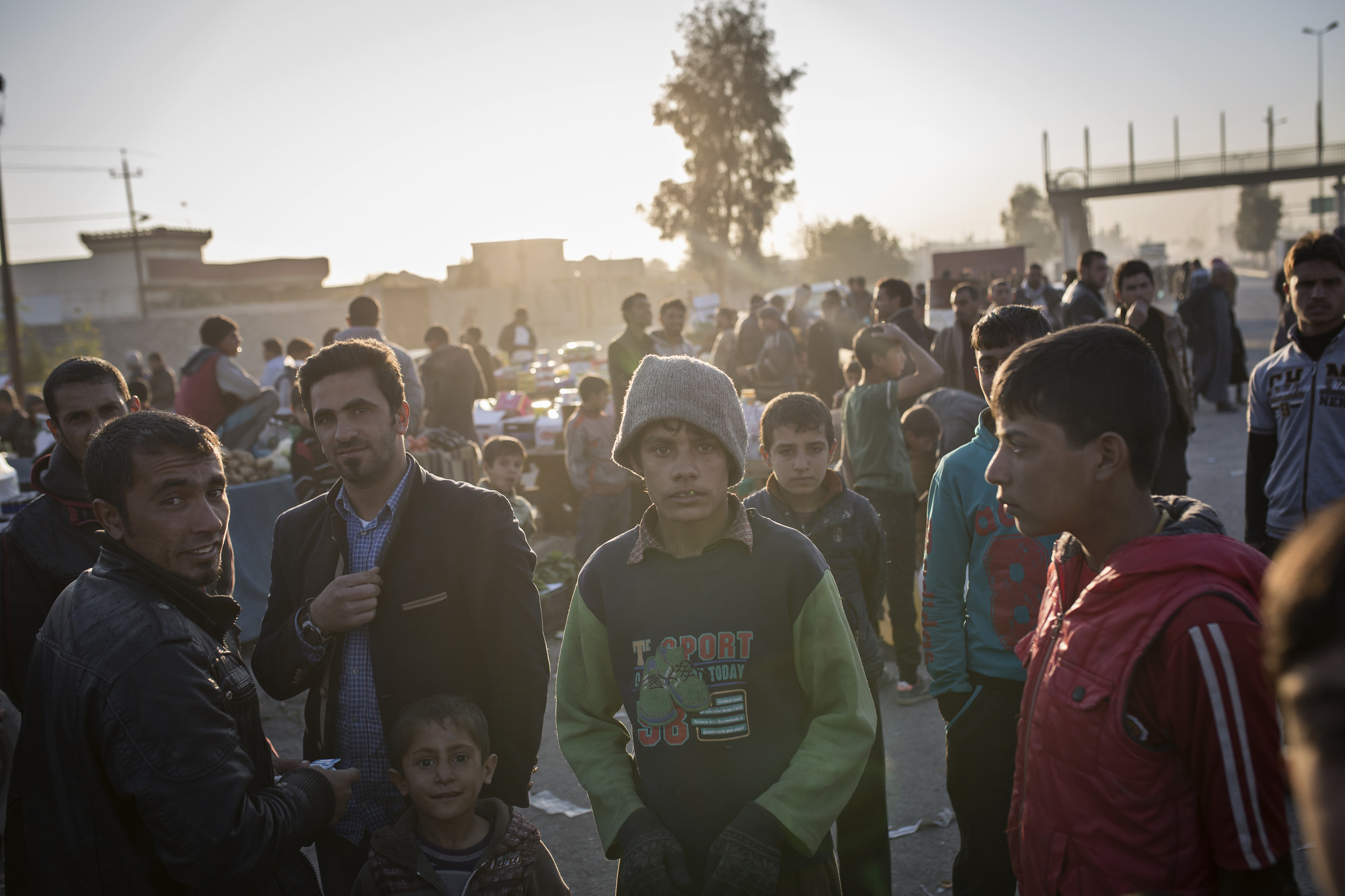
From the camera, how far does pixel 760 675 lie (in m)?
2.13

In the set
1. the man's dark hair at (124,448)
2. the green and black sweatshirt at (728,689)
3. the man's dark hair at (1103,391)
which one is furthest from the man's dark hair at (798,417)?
the man's dark hair at (124,448)

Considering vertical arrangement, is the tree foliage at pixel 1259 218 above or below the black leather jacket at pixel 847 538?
above

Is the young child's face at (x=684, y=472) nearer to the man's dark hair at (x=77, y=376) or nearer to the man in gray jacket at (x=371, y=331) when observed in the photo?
the man's dark hair at (x=77, y=376)

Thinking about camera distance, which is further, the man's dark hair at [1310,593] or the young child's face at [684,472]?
the young child's face at [684,472]

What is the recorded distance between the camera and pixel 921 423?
6121 mm

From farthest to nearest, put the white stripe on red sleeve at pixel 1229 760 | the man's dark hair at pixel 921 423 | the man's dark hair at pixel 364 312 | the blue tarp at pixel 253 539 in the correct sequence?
the man's dark hair at pixel 364 312 → the blue tarp at pixel 253 539 → the man's dark hair at pixel 921 423 → the white stripe on red sleeve at pixel 1229 760

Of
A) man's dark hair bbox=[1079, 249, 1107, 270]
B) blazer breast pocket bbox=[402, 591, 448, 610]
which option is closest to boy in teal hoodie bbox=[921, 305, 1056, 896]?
blazer breast pocket bbox=[402, 591, 448, 610]

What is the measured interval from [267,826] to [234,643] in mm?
514

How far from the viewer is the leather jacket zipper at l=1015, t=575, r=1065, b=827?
1.80 metres

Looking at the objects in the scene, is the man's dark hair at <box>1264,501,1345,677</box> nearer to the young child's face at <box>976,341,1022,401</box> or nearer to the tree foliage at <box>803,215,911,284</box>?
the young child's face at <box>976,341,1022,401</box>

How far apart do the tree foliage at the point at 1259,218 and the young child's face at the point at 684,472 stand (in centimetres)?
10968

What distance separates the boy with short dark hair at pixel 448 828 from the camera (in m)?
2.42

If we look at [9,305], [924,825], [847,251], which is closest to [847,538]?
[924,825]

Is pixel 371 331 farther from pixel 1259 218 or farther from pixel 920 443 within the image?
pixel 1259 218
